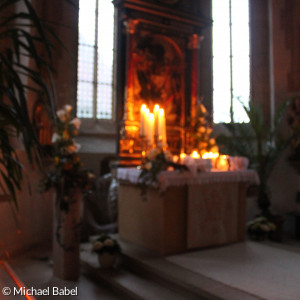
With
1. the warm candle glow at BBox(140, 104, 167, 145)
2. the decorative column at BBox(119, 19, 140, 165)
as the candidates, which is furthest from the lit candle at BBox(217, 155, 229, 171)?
the decorative column at BBox(119, 19, 140, 165)

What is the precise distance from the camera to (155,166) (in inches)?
154

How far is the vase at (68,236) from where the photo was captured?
3.79 m

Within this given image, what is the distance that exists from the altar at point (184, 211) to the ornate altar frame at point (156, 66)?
3.26 ft

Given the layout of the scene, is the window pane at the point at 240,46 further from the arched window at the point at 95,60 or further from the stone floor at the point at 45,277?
the stone floor at the point at 45,277

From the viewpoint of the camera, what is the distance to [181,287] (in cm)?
321

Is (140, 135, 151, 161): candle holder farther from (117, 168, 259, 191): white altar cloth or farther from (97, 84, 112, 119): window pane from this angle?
(97, 84, 112, 119): window pane

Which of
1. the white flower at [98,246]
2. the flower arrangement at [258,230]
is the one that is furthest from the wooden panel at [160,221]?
the flower arrangement at [258,230]

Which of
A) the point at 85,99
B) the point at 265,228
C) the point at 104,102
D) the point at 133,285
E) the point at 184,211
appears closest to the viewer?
the point at 133,285

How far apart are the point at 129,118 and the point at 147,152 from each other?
1.03 metres

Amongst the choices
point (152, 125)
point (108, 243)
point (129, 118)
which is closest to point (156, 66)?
point (129, 118)

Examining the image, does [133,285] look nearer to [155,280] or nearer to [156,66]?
[155,280]

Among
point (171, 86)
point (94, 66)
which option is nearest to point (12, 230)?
point (171, 86)

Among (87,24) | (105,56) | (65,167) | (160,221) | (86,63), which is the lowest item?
(160,221)

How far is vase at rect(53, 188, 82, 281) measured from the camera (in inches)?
149
